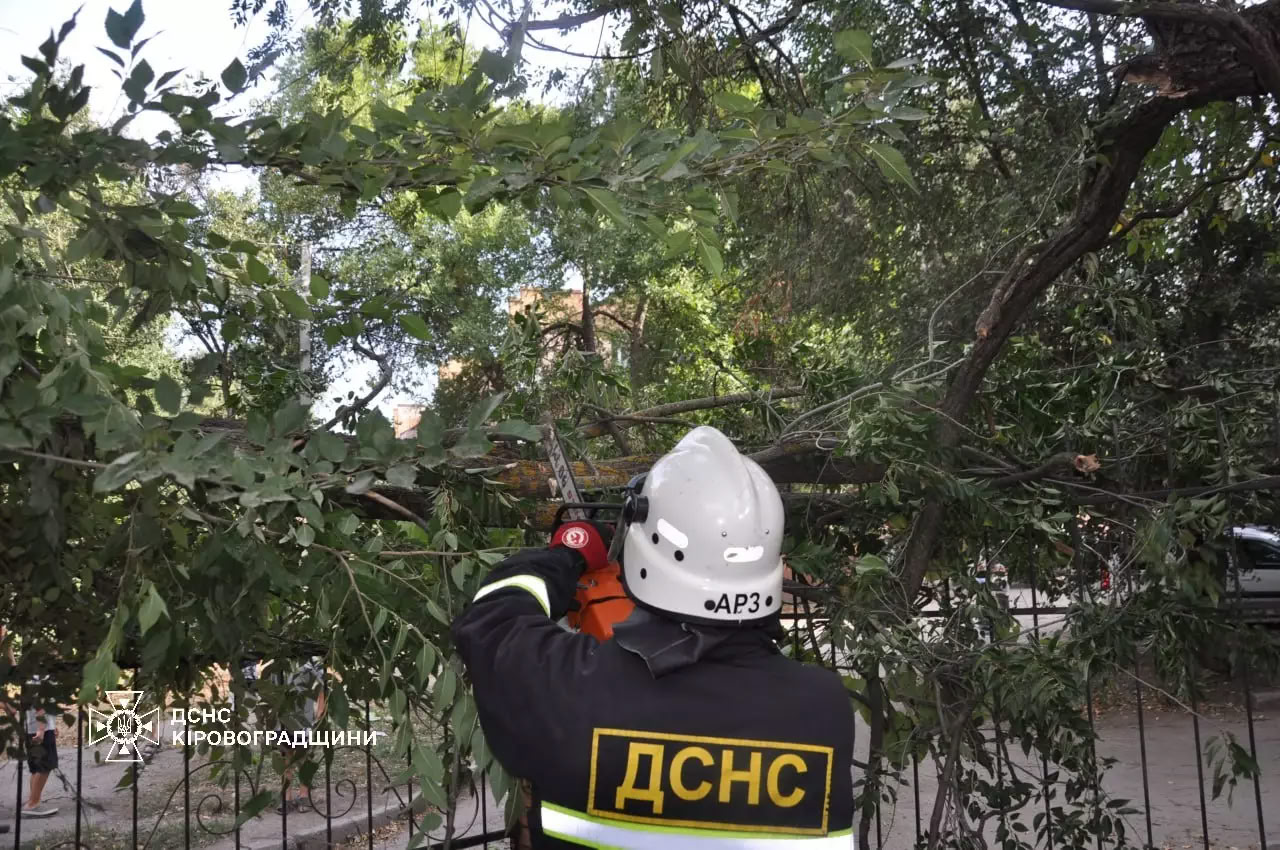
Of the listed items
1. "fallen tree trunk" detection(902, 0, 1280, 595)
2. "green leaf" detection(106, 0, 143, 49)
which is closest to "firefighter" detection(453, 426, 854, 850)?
"green leaf" detection(106, 0, 143, 49)

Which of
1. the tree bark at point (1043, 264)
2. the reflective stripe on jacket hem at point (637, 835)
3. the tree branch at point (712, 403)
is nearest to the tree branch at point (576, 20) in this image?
the tree branch at point (712, 403)

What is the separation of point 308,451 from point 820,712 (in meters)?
1.13

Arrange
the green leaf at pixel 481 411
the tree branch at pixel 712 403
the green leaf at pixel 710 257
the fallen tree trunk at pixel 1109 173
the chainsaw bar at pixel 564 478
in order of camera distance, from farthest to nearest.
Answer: the tree branch at pixel 712 403 < the fallen tree trunk at pixel 1109 173 < the chainsaw bar at pixel 564 478 < the green leaf at pixel 710 257 < the green leaf at pixel 481 411

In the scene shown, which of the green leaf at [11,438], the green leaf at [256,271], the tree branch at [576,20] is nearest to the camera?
the green leaf at [11,438]

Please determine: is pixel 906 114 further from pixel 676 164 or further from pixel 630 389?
pixel 630 389

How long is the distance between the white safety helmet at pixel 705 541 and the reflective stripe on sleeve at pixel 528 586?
174 millimetres

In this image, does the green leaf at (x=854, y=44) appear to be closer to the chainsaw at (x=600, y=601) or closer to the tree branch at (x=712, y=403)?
the chainsaw at (x=600, y=601)

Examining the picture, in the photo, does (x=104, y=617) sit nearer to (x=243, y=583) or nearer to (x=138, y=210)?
(x=243, y=583)

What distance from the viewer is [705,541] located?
6.70 ft

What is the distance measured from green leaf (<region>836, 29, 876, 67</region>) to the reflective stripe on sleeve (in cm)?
130

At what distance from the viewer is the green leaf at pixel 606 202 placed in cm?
220

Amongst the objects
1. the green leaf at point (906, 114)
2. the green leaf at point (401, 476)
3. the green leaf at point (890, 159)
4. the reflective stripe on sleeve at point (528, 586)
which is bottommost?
the reflective stripe on sleeve at point (528, 586)

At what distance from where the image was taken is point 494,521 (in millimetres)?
3086

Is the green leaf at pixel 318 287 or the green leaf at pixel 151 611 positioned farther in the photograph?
the green leaf at pixel 318 287
